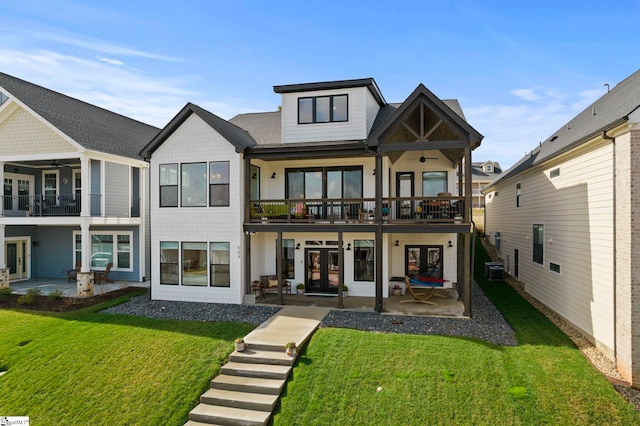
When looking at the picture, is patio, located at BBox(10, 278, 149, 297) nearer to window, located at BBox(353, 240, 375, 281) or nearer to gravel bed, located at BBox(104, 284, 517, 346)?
gravel bed, located at BBox(104, 284, 517, 346)

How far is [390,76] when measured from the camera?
675 inches

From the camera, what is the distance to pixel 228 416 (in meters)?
7.38

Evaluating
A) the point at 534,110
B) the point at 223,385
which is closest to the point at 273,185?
the point at 223,385

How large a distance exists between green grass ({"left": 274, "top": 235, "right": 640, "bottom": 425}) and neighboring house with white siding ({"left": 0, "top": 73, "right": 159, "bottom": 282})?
40.9 ft

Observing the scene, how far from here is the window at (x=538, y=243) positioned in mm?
14039

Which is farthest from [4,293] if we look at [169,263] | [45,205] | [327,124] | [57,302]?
[327,124]

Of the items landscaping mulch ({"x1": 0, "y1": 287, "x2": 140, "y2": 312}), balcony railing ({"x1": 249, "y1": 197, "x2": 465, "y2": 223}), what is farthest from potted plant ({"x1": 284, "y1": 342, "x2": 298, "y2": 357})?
landscaping mulch ({"x1": 0, "y1": 287, "x2": 140, "y2": 312})

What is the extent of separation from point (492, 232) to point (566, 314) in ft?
45.8

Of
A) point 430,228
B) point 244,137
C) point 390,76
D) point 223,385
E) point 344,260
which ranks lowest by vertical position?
point 223,385

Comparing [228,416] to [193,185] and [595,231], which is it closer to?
[193,185]

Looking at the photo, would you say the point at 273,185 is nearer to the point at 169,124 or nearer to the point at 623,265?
the point at 169,124

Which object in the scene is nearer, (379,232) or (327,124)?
(379,232)

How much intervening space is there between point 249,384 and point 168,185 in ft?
30.7

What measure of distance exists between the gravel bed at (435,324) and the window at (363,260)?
2.50 meters
